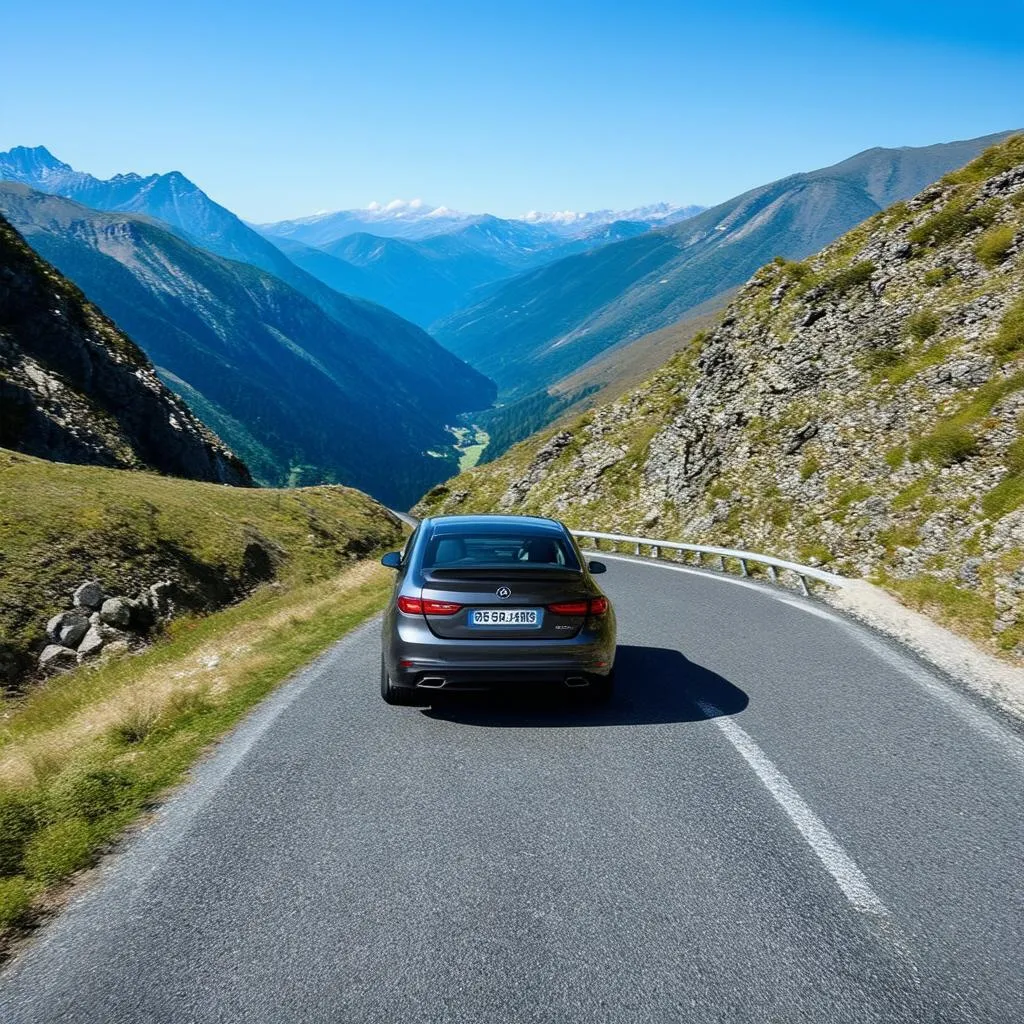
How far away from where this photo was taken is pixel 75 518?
1830 centimetres

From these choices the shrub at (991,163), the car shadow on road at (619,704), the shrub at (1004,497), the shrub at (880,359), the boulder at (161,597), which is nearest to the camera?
the car shadow on road at (619,704)

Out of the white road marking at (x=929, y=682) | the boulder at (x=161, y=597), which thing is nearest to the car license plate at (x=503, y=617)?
the white road marking at (x=929, y=682)

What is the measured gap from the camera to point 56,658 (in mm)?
13344

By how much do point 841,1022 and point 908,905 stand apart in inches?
42.4

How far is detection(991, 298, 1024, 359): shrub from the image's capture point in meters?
21.1

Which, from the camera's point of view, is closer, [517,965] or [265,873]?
[517,965]

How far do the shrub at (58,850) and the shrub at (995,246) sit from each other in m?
30.7

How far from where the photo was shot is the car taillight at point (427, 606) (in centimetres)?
666

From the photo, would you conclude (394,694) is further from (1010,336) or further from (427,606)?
(1010,336)

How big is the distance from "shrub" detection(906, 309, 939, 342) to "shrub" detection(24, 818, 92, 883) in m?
28.2

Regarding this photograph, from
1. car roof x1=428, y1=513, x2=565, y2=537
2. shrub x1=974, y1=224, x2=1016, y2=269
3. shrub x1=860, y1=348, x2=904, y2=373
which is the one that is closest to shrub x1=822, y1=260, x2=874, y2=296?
shrub x1=974, y1=224, x2=1016, y2=269

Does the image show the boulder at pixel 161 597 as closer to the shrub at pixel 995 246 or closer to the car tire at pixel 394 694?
the car tire at pixel 394 694

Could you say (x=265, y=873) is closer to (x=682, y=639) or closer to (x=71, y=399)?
(x=682, y=639)

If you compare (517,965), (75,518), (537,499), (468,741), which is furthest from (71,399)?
(517,965)
